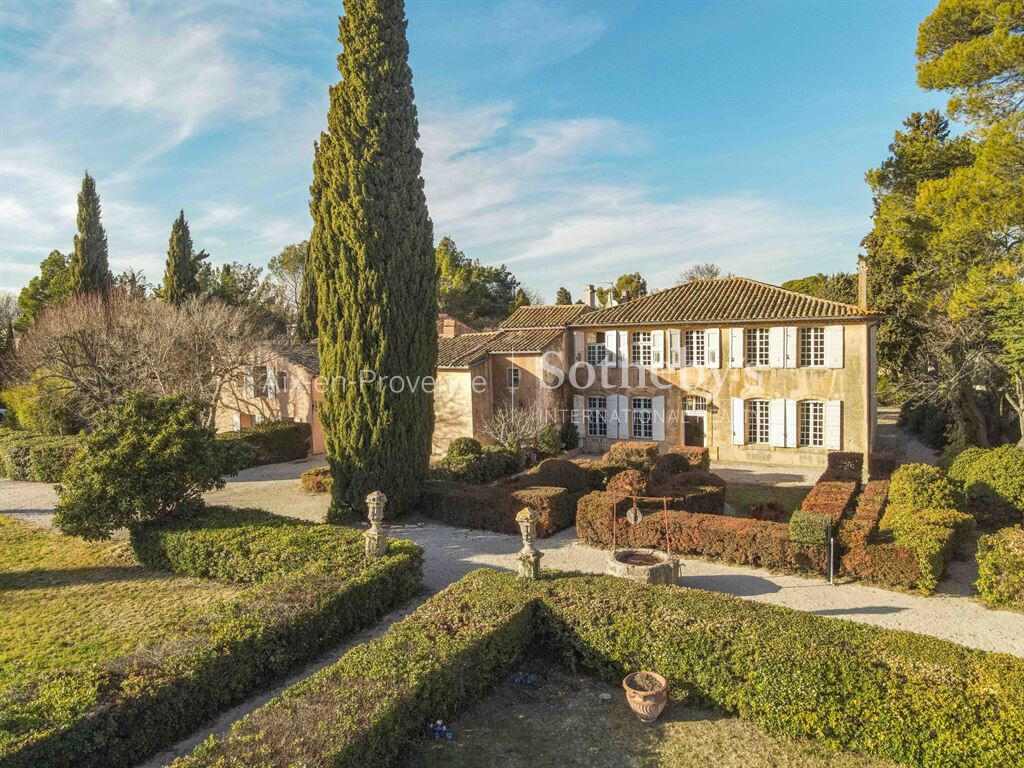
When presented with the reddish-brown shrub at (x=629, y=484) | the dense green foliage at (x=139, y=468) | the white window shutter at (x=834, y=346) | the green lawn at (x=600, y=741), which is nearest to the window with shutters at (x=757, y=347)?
the white window shutter at (x=834, y=346)

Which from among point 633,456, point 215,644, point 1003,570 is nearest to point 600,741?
point 215,644

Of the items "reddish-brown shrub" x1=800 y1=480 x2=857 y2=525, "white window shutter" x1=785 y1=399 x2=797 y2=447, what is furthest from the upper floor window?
"reddish-brown shrub" x1=800 y1=480 x2=857 y2=525

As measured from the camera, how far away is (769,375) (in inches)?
Answer: 882

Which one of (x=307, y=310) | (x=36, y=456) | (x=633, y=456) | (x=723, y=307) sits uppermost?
(x=307, y=310)

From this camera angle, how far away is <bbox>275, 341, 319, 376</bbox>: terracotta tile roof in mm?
26719

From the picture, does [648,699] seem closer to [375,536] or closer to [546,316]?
[375,536]

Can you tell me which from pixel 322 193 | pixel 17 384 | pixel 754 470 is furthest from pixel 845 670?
pixel 17 384

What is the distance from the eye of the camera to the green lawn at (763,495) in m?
16.6

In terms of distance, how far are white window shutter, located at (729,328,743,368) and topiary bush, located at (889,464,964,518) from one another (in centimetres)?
927

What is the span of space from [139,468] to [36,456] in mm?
12774

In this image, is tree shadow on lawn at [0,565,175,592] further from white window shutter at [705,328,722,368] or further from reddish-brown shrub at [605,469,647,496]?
white window shutter at [705,328,722,368]

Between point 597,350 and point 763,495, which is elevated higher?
point 597,350

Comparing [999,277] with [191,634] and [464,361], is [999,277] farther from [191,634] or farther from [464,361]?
[191,634]

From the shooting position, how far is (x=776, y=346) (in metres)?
22.1
